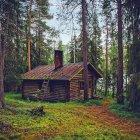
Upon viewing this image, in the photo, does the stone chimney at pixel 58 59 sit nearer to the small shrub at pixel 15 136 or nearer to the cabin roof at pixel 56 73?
the cabin roof at pixel 56 73

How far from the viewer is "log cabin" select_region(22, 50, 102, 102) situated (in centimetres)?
2979

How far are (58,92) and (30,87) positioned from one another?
4.45 m

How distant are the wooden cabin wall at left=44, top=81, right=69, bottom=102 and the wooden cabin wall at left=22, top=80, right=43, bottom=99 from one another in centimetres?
166

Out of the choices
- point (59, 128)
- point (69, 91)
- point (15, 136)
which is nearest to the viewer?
point (15, 136)

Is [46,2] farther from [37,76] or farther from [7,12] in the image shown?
[7,12]

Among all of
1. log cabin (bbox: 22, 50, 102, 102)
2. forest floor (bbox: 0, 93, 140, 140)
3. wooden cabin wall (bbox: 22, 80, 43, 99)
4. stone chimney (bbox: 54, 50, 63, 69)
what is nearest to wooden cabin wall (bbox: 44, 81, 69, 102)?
log cabin (bbox: 22, 50, 102, 102)

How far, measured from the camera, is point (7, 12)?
62.7 feet

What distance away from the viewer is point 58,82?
100.0 feet

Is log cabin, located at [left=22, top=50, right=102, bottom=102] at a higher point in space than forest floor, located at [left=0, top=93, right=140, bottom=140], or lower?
higher

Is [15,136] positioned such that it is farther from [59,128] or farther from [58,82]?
[58,82]

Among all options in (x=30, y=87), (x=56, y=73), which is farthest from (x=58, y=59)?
(x=30, y=87)

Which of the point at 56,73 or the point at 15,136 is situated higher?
the point at 56,73

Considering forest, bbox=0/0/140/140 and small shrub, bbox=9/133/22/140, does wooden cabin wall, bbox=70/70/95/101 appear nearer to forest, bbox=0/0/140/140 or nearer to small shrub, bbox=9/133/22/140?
forest, bbox=0/0/140/140

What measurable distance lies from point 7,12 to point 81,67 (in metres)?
13.4
